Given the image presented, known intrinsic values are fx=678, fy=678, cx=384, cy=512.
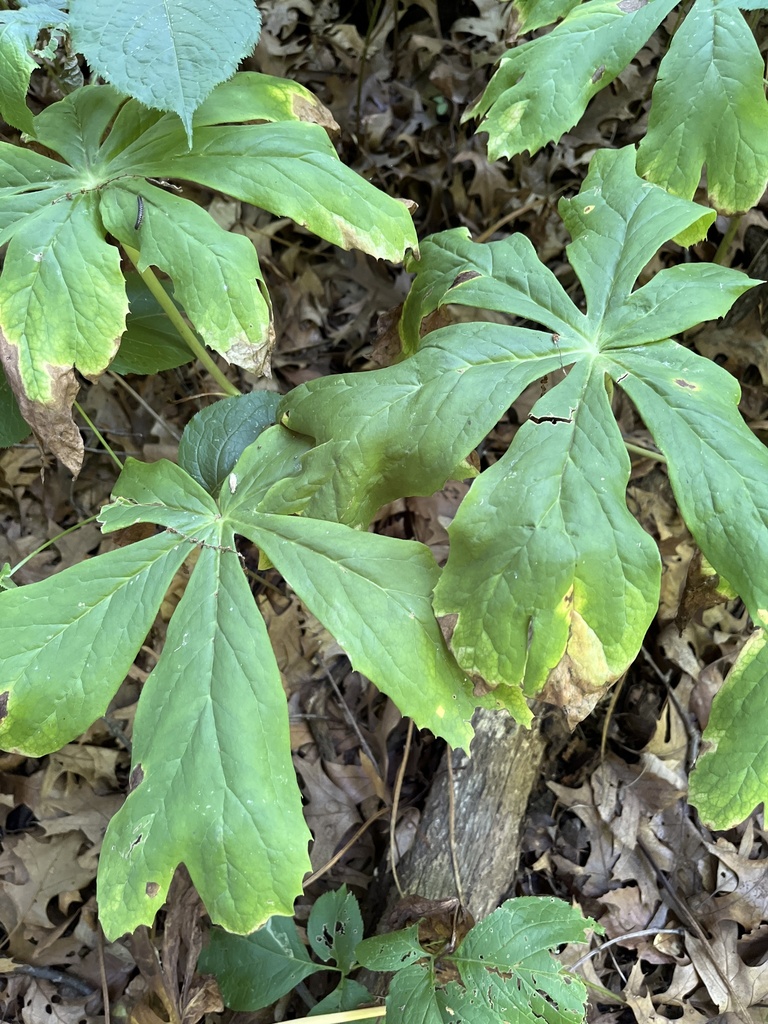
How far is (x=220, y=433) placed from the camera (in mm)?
1503

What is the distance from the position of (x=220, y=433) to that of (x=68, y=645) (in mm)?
575

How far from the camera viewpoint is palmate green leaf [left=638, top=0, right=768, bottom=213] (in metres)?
1.23

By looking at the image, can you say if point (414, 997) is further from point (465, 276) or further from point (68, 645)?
point (465, 276)

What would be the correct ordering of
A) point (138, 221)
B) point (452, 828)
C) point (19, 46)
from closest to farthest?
1. point (19, 46)
2. point (138, 221)
3. point (452, 828)

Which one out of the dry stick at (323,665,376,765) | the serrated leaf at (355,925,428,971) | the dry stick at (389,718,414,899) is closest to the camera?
the serrated leaf at (355,925,428,971)

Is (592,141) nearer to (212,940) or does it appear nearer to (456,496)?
(456,496)

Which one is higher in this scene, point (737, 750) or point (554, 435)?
point (554, 435)

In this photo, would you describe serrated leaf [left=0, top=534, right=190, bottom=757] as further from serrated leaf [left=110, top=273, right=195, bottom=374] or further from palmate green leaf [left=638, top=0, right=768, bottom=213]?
palmate green leaf [left=638, top=0, right=768, bottom=213]

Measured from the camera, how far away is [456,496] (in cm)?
214

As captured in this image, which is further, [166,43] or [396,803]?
[396,803]

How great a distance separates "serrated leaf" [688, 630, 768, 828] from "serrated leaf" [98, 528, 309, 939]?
0.62m

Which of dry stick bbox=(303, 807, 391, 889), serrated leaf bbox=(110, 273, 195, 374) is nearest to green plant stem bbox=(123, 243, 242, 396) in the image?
serrated leaf bbox=(110, 273, 195, 374)

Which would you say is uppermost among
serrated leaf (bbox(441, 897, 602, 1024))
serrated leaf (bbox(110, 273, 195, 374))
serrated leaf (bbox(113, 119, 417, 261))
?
serrated leaf (bbox(113, 119, 417, 261))

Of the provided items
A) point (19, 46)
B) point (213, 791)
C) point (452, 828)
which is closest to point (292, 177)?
point (19, 46)
